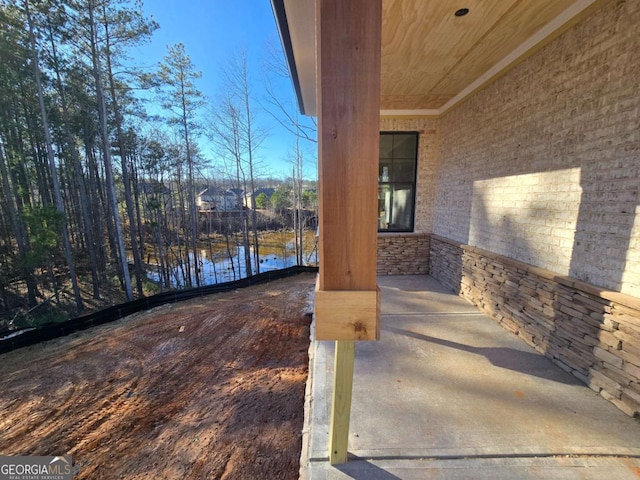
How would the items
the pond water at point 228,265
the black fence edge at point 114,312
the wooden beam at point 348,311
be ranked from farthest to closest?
the pond water at point 228,265
the black fence edge at point 114,312
the wooden beam at point 348,311

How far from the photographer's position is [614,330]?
70.9 inches

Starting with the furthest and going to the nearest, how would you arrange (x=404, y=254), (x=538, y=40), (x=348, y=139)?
(x=404, y=254), (x=538, y=40), (x=348, y=139)

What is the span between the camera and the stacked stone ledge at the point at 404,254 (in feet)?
16.7

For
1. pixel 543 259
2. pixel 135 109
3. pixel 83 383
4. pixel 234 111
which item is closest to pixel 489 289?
pixel 543 259

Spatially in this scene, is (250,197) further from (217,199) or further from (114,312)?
(114,312)

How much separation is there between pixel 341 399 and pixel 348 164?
1187mm

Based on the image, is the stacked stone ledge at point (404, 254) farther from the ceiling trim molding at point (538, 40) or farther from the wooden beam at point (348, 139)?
the wooden beam at point (348, 139)

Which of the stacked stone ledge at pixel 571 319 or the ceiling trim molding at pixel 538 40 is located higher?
the ceiling trim molding at pixel 538 40

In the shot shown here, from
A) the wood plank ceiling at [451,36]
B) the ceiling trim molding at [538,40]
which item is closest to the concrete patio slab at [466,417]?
the ceiling trim molding at [538,40]

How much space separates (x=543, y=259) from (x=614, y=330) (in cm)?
84

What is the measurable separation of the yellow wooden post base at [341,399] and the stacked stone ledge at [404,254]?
3.89 m

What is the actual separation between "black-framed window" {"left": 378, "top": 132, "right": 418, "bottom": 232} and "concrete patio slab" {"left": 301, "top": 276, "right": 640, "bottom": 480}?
114 inches

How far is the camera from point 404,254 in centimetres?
514

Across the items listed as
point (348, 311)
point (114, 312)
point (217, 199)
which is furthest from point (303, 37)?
point (217, 199)
